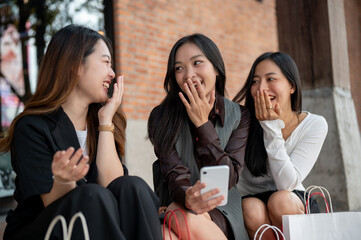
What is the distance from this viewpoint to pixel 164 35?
227 inches

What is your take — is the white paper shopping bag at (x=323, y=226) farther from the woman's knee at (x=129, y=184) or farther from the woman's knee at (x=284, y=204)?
the woman's knee at (x=129, y=184)

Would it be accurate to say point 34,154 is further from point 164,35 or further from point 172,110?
point 164,35

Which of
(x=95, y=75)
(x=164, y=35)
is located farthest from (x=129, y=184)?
(x=164, y=35)

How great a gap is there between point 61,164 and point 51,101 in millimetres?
578

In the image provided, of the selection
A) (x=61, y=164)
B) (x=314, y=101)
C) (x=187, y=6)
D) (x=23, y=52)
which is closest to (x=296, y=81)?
(x=314, y=101)

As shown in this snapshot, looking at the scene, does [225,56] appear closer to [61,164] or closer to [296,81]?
[296,81]

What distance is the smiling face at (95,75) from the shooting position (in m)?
2.19

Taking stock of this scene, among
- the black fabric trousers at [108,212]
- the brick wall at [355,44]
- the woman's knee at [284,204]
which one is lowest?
the woman's knee at [284,204]

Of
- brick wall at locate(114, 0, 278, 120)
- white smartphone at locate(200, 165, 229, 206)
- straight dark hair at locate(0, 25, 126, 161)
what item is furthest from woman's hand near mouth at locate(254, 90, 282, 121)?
brick wall at locate(114, 0, 278, 120)

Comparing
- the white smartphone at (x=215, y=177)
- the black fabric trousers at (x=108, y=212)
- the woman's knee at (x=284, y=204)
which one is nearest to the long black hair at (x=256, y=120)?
the woman's knee at (x=284, y=204)

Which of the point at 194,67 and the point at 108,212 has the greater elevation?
the point at 194,67

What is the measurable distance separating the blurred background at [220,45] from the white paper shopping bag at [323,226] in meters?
1.48

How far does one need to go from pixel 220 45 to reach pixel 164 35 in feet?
→ 4.26

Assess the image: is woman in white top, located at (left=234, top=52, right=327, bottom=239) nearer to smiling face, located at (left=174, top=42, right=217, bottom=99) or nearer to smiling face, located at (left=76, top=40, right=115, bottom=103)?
smiling face, located at (left=174, top=42, right=217, bottom=99)
